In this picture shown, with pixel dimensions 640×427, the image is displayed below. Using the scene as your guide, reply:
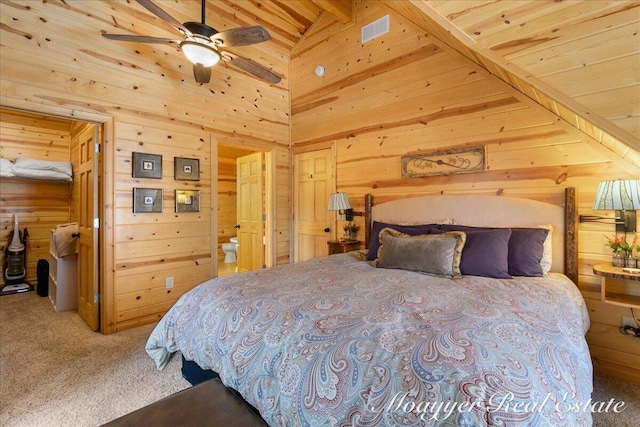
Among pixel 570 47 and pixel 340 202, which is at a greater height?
pixel 570 47

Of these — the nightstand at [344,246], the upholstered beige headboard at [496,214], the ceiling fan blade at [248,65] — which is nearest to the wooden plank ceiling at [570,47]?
the upholstered beige headboard at [496,214]

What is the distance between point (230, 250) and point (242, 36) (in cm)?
441

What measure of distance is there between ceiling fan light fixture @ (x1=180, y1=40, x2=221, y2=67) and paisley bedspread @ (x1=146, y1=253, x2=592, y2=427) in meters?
1.92

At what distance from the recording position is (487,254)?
7.16 ft

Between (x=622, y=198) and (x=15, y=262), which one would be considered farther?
(x=15, y=262)

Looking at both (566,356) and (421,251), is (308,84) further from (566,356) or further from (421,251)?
(566,356)

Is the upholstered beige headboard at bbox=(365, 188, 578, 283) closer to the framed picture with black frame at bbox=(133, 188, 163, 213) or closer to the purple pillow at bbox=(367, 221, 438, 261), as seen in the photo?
the purple pillow at bbox=(367, 221, 438, 261)

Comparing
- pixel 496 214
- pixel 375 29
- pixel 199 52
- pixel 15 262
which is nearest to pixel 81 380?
pixel 199 52

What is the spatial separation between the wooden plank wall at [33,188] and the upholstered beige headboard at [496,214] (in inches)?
210

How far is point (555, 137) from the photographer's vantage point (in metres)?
2.44

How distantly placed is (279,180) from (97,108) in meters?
2.34

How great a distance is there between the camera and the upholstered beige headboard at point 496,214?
92.2 inches

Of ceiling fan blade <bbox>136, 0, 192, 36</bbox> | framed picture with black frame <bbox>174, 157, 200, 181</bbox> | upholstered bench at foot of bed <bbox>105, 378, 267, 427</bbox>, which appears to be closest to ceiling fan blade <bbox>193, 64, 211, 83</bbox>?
ceiling fan blade <bbox>136, 0, 192, 36</bbox>

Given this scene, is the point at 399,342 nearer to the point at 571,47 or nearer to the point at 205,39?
the point at 571,47
